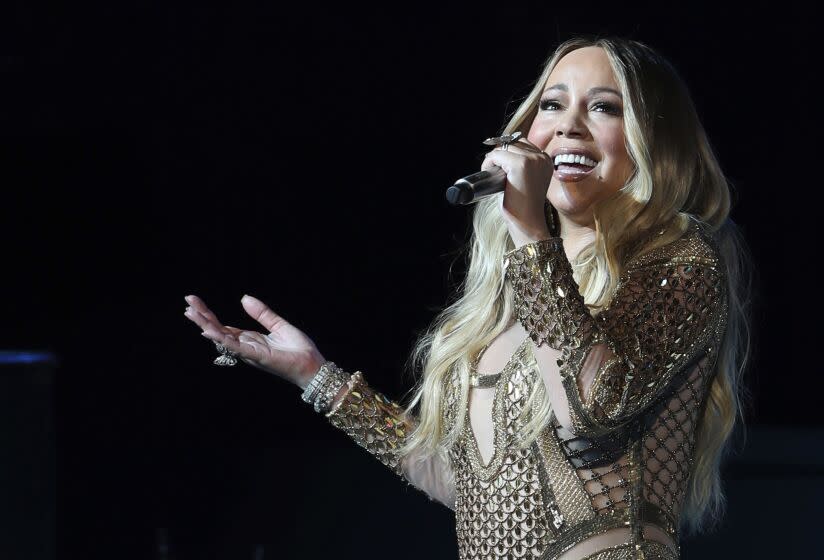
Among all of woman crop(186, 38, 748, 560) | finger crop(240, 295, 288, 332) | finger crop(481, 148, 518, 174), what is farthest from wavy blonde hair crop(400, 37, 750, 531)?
finger crop(240, 295, 288, 332)

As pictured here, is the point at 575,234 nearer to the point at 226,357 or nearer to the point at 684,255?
the point at 684,255

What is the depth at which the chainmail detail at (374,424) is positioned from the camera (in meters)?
1.79

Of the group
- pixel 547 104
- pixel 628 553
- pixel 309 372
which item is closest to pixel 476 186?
pixel 547 104

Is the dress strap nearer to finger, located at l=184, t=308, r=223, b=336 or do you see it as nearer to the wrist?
the wrist

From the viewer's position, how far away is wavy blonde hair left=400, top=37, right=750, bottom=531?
1528mm

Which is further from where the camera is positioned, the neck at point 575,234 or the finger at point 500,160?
the neck at point 575,234

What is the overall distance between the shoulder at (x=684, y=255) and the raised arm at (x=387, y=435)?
0.52 metres

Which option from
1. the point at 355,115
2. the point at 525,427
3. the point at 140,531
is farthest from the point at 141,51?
the point at 525,427

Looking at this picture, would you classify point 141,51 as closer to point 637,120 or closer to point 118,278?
point 118,278

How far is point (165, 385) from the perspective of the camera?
10.2ft

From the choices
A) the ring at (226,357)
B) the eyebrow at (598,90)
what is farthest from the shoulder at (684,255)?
the ring at (226,357)

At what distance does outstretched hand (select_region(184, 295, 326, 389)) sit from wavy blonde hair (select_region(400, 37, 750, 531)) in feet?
0.70

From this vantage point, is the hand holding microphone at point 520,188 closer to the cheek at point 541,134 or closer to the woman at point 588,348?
the woman at point 588,348

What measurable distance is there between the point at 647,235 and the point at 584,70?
294mm
